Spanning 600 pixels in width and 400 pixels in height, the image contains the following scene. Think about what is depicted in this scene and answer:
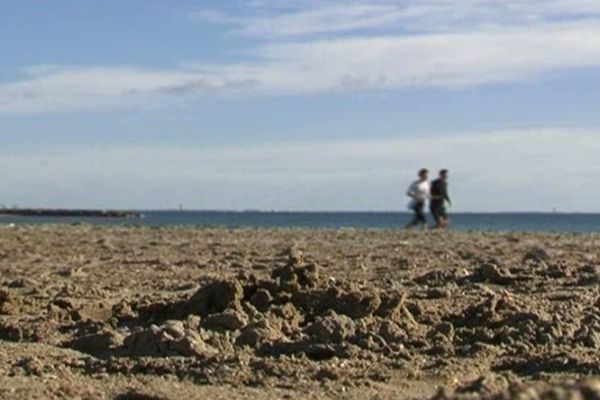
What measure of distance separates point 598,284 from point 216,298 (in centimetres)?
368

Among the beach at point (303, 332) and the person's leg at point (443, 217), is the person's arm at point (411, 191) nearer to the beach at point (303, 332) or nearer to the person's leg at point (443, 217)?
the person's leg at point (443, 217)

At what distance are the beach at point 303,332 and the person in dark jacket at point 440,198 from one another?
424 inches

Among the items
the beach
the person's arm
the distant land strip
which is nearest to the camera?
the beach

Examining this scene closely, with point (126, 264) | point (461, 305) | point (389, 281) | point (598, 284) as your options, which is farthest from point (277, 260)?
point (461, 305)

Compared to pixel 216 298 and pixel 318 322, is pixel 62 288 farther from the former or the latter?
pixel 318 322

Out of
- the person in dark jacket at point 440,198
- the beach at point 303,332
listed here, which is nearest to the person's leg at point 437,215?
the person in dark jacket at point 440,198

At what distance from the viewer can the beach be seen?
7305 millimetres

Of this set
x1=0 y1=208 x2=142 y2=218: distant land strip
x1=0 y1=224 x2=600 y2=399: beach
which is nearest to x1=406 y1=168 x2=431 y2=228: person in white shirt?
x1=0 y1=224 x2=600 y2=399: beach

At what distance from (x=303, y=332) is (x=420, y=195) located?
1740cm

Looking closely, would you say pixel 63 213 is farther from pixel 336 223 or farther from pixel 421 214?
pixel 421 214

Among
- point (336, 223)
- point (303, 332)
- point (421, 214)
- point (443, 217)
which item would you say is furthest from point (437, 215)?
point (336, 223)

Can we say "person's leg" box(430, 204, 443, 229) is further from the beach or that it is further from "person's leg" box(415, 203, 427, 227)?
the beach

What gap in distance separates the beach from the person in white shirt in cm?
1027

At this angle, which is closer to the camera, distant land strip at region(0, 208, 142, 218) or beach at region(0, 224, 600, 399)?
beach at region(0, 224, 600, 399)
